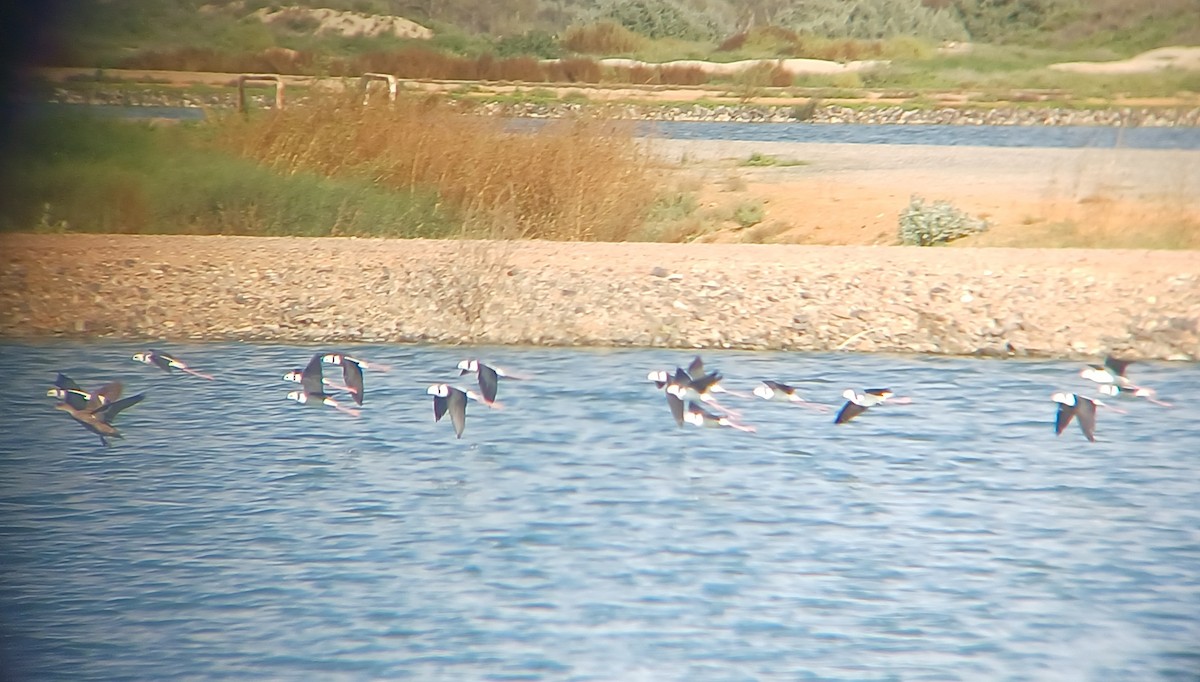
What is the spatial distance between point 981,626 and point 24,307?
294 inches

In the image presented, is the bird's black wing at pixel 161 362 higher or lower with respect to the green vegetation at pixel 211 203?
lower

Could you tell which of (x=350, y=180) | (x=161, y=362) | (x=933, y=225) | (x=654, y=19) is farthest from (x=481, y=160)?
(x=654, y=19)

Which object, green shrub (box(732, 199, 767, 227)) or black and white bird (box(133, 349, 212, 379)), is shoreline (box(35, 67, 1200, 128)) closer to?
green shrub (box(732, 199, 767, 227))

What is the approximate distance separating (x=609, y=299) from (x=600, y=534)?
4.10 m

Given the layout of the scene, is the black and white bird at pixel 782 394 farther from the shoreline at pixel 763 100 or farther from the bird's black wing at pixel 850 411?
the shoreline at pixel 763 100

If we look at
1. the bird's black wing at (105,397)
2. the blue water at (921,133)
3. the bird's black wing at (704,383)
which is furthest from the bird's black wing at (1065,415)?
the blue water at (921,133)

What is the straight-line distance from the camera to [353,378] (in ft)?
28.8

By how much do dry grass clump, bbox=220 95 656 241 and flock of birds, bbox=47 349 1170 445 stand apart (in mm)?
3796

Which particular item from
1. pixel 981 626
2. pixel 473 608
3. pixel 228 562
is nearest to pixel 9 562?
pixel 228 562

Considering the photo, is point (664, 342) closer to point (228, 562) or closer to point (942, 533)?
point (942, 533)

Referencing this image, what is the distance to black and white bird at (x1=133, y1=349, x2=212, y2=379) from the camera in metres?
9.35

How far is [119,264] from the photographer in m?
11.2

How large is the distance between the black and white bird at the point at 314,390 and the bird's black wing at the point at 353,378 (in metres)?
0.13

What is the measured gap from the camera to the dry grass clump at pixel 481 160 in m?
13.1
